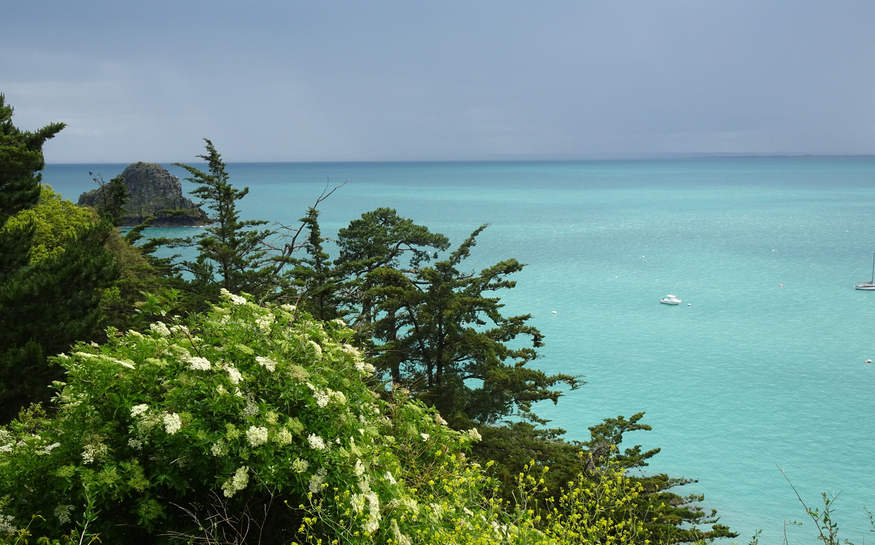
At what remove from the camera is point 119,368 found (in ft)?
12.0

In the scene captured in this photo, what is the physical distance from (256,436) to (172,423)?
1.46ft

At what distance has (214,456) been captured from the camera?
11.8 ft

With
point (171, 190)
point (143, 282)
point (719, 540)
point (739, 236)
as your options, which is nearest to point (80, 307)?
point (143, 282)

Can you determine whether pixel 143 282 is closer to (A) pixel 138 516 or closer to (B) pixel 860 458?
(A) pixel 138 516

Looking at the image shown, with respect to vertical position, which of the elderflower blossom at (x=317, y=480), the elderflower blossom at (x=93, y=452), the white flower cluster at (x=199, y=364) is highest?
the white flower cluster at (x=199, y=364)

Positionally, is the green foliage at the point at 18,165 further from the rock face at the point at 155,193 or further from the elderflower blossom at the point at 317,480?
the rock face at the point at 155,193

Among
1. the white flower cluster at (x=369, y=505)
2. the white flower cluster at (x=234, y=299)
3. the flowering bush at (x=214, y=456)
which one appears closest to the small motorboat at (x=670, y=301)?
the flowering bush at (x=214, y=456)

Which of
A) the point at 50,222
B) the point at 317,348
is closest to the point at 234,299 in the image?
the point at 317,348

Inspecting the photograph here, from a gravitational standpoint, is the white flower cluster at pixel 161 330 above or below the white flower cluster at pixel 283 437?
above

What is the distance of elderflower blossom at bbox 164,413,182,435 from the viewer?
10.9 ft

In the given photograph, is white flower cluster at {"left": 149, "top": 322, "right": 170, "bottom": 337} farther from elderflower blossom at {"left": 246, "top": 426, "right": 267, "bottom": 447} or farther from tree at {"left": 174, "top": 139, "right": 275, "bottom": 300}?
tree at {"left": 174, "top": 139, "right": 275, "bottom": 300}

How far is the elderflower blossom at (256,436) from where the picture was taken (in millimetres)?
3451

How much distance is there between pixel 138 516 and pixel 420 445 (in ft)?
7.01

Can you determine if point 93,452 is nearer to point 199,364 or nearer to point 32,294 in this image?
point 199,364
